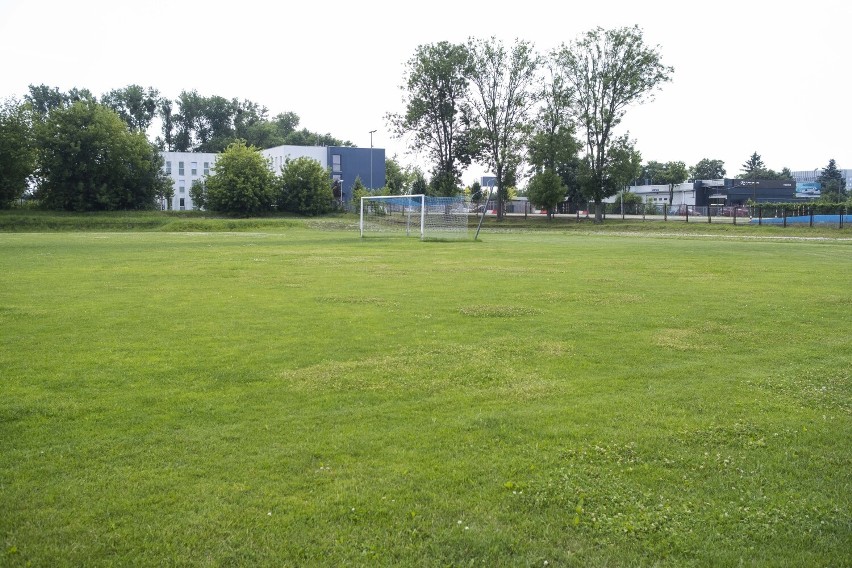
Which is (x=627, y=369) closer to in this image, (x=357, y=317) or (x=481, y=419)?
(x=481, y=419)

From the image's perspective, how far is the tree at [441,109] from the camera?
235ft

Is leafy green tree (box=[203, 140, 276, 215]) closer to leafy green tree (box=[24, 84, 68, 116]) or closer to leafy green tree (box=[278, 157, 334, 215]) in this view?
leafy green tree (box=[278, 157, 334, 215])

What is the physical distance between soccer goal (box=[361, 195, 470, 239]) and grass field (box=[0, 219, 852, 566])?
2923cm

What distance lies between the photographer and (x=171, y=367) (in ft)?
30.3

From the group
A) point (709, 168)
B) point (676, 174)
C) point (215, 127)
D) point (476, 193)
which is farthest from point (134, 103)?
point (709, 168)

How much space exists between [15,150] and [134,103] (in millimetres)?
70883

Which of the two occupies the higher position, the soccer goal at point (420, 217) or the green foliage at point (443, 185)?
the green foliage at point (443, 185)

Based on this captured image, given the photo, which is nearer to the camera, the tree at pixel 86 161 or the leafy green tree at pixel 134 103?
the tree at pixel 86 161

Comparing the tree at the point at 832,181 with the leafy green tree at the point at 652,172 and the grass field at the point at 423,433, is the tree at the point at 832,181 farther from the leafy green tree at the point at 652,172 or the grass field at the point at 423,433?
the grass field at the point at 423,433

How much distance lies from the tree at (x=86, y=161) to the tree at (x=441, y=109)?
2865 cm

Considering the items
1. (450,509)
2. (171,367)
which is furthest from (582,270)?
(450,509)

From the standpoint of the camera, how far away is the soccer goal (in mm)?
44812

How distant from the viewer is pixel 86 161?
70750 millimetres

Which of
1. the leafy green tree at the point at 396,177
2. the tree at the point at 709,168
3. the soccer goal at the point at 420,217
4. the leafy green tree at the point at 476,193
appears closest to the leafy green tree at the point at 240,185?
the soccer goal at the point at 420,217
